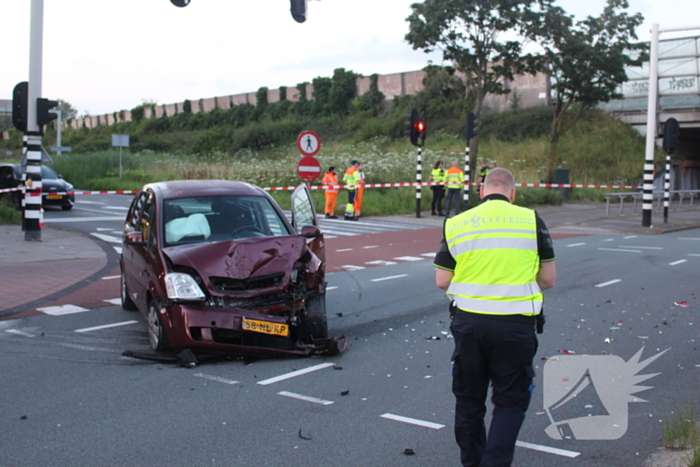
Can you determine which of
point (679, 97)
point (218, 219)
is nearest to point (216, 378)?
point (218, 219)

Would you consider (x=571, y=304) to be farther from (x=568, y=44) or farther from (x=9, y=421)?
(x=568, y=44)

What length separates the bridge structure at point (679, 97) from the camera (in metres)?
40.2

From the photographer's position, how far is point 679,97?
1623 inches

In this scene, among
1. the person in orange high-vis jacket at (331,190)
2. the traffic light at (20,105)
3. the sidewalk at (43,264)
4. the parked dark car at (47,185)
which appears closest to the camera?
the sidewalk at (43,264)

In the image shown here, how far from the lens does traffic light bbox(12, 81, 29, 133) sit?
14625mm

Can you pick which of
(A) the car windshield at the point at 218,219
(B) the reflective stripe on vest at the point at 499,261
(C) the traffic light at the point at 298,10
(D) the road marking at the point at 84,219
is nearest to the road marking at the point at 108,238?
(D) the road marking at the point at 84,219

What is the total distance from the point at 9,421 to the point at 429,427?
285 centimetres

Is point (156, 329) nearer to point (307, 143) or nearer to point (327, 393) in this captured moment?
point (327, 393)

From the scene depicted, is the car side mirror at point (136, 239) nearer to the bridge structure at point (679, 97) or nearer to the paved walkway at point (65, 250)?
the paved walkway at point (65, 250)

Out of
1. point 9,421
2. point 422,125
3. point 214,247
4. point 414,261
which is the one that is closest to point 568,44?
point 422,125

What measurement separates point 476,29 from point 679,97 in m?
19.4

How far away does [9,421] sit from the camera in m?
4.79

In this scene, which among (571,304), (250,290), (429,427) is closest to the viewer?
(429,427)

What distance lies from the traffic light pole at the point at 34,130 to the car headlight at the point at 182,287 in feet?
31.9
